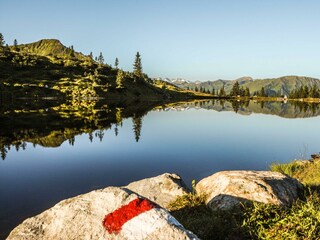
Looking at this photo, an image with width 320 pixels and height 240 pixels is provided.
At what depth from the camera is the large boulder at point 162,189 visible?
14.5 meters

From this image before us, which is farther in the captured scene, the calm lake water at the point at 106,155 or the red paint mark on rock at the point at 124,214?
the calm lake water at the point at 106,155

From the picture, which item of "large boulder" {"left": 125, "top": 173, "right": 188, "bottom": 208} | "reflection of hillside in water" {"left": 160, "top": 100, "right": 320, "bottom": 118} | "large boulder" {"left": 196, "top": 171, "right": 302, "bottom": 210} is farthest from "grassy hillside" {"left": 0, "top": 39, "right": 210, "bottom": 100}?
"large boulder" {"left": 196, "top": 171, "right": 302, "bottom": 210}

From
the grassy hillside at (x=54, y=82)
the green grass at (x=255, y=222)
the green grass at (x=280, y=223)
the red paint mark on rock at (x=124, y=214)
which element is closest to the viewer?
the red paint mark on rock at (x=124, y=214)

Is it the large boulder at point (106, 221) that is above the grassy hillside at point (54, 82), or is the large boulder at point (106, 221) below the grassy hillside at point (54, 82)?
below

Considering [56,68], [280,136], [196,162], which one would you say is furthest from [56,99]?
[196,162]

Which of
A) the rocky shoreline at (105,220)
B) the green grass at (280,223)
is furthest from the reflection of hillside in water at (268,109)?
the rocky shoreline at (105,220)

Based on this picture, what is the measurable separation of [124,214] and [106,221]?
50cm

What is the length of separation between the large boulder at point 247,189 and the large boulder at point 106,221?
5156 mm

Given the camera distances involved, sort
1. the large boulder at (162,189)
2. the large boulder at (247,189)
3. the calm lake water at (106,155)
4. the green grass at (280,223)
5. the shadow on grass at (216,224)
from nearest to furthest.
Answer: the green grass at (280,223)
the shadow on grass at (216,224)
the large boulder at (247,189)
the large boulder at (162,189)
the calm lake water at (106,155)

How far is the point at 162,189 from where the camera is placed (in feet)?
49.8

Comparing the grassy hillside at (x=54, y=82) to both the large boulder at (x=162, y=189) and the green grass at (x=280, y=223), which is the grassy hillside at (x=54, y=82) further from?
the green grass at (x=280, y=223)

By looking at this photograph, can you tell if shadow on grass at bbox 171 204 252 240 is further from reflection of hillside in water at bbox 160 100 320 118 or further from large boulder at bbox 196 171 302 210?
reflection of hillside in water at bbox 160 100 320 118

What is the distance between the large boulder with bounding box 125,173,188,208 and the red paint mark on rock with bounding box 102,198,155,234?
6.35 m

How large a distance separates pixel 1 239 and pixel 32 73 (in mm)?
165338
